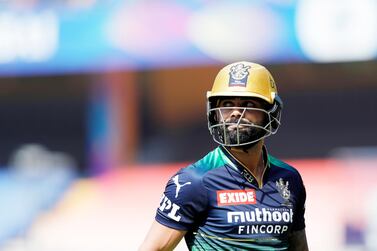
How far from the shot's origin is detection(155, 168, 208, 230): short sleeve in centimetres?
325

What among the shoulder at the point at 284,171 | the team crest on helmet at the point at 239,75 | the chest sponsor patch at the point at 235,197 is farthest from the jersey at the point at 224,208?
the team crest on helmet at the point at 239,75

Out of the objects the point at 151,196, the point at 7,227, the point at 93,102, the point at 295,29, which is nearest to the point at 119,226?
the point at 151,196

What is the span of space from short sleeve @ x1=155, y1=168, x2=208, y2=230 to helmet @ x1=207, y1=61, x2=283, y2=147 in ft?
0.65

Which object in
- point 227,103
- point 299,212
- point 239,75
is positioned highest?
point 239,75

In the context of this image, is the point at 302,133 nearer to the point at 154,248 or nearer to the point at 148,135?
the point at 148,135

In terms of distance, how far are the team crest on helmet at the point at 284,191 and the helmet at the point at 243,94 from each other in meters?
0.21

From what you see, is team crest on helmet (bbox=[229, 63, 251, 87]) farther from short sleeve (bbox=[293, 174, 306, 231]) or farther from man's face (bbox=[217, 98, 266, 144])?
short sleeve (bbox=[293, 174, 306, 231])

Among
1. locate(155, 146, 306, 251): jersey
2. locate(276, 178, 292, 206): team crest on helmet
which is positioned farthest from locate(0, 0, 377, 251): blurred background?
locate(155, 146, 306, 251): jersey

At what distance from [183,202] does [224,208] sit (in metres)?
0.17

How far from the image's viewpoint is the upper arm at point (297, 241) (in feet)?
11.6

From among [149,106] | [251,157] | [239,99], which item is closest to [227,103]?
[239,99]

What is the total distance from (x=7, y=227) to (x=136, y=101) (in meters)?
2.24

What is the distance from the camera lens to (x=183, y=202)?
3246mm

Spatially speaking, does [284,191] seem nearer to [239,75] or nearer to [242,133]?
[242,133]
